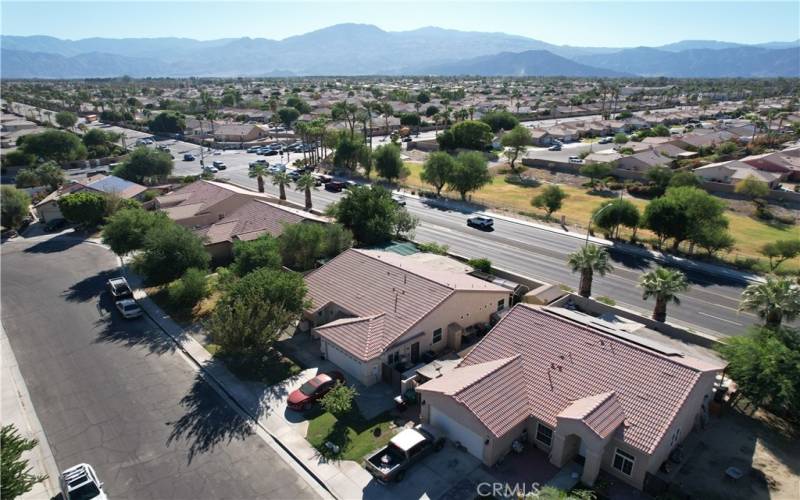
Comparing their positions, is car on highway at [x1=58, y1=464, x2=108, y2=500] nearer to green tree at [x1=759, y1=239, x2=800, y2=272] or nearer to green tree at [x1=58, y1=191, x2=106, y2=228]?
green tree at [x1=58, y1=191, x2=106, y2=228]

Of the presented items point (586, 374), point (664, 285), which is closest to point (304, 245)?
point (586, 374)

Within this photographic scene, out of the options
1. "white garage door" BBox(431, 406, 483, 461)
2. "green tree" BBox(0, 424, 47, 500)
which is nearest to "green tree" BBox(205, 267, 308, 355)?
"green tree" BBox(0, 424, 47, 500)

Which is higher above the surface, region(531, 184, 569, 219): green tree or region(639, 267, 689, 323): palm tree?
region(639, 267, 689, 323): palm tree

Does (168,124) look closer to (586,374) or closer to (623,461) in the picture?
(586,374)

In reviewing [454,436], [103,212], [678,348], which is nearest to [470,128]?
[103,212]

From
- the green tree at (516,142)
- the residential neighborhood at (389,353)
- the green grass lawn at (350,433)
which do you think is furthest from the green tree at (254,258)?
the green tree at (516,142)

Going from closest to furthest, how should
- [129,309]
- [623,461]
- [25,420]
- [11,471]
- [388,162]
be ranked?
[11,471] → [623,461] → [25,420] → [129,309] → [388,162]
